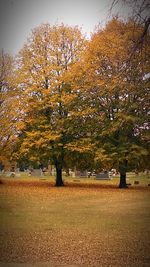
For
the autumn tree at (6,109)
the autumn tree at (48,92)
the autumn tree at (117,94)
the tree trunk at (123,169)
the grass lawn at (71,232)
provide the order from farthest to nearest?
the tree trunk at (123,169) → the autumn tree at (48,92) → the autumn tree at (6,109) → the autumn tree at (117,94) → the grass lawn at (71,232)

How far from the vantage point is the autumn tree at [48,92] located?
8.17 meters

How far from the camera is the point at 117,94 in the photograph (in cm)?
908

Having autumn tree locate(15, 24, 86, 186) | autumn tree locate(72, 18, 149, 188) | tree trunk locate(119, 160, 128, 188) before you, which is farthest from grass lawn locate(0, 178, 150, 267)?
tree trunk locate(119, 160, 128, 188)

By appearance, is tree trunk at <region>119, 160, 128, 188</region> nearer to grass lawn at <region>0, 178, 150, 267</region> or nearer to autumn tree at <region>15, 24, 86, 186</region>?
autumn tree at <region>15, 24, 86, 186</region>

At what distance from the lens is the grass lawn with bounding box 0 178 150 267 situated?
4.52 meters

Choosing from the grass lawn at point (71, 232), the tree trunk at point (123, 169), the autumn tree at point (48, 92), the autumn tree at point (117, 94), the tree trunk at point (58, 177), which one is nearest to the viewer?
the grass lawn at point (71, 232)

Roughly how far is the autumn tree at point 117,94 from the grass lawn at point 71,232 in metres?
2.02

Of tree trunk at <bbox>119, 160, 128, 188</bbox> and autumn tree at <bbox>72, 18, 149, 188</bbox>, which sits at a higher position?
autumn tree at <bbox>72, 18, 149, 188</bbox>

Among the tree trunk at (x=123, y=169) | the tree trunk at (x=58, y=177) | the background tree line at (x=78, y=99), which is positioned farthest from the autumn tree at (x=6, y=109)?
the tree trunk at (x=123, y=169)

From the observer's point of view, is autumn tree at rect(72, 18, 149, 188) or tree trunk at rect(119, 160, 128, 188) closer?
autumn tree at rect(72, 18, 149, 188)

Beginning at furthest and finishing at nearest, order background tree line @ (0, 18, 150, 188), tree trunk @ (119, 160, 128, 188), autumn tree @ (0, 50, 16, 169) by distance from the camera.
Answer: tree trunk @ (119, 160, 128, 188) → background tree line @ (0, 18, 150, 188) → autumn tree @ (0, 50, 16, 169)

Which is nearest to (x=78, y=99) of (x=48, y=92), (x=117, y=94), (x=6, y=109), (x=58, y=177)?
(x=48, y=92)

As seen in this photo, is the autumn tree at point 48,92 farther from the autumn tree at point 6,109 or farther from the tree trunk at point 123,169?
the tree trunk at point 123,169

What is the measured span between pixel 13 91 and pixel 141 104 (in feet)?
9.22
